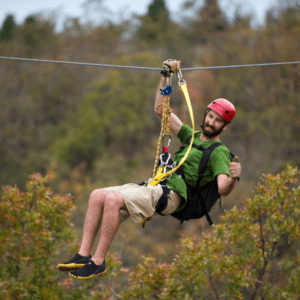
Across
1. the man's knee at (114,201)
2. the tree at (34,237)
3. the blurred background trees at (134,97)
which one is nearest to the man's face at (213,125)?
the man's knee at (114,201)

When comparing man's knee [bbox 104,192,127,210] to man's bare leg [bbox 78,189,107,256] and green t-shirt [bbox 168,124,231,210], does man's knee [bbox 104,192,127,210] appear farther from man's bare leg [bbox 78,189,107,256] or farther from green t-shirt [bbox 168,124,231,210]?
green t-shirt [bbox 168,124,231,210]

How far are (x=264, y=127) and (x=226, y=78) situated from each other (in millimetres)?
2917

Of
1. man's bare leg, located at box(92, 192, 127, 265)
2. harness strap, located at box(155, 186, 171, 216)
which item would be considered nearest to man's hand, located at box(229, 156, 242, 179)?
harness strap, located at box(155, 186, 171, 216)

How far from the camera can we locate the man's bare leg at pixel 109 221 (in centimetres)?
325

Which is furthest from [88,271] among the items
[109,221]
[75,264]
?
[109,221]

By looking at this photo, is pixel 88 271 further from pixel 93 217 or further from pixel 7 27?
pixel 7 27

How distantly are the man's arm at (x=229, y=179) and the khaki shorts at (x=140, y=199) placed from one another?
0.43 m

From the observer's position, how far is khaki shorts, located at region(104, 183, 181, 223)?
329cm

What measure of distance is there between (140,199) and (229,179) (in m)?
0.67

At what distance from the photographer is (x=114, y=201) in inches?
129

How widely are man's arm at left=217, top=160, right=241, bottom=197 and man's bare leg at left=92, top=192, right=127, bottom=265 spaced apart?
0.75 meters

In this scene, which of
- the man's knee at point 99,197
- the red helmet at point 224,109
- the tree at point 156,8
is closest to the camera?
the man's knee at point 99,197

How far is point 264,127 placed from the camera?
17.7 metres

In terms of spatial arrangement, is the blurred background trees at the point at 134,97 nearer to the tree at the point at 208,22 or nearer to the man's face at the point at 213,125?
the tree at the point at 208,22
